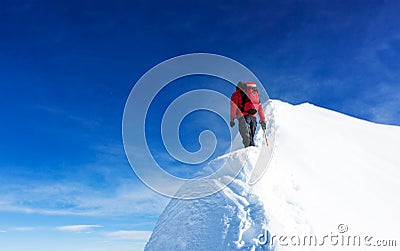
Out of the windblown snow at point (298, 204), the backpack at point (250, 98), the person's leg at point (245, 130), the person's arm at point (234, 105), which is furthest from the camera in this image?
the person's arm at point (234, 105)

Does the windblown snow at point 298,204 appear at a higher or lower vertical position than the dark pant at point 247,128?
lower

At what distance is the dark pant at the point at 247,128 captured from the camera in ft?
34.0

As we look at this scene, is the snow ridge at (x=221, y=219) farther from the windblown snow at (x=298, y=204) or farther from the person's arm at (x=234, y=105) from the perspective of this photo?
the person's arm at (x=234, y=105)

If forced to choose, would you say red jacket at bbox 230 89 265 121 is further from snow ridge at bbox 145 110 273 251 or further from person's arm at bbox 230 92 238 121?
snow ridge at bbox 145 110 273 251

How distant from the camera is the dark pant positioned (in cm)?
1037

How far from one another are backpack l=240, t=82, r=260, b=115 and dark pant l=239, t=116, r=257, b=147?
10.3 inches

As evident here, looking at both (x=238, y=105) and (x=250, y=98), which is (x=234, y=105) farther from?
(x=250, y=98)

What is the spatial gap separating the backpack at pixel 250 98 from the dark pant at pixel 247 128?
0.26 metres

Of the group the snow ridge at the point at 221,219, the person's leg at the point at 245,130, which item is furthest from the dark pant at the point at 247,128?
the snow ridge at the point at 221,219

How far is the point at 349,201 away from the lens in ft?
26.2

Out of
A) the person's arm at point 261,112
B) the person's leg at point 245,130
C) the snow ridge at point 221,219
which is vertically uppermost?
the person's arm at point 261,112

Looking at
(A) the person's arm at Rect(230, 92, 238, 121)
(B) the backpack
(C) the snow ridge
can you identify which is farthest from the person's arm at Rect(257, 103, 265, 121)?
(C) the snow ridge

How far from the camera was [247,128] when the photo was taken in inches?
413

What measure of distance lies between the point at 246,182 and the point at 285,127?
3089 mm
